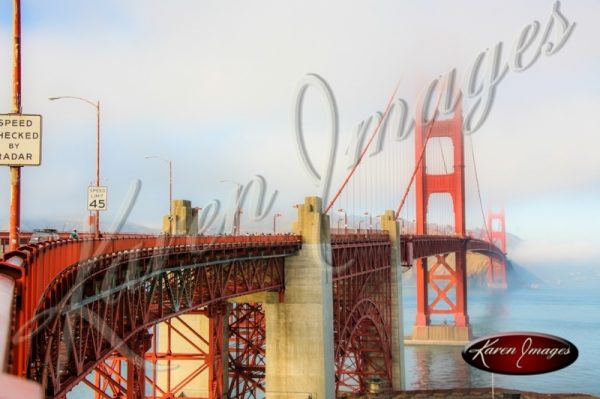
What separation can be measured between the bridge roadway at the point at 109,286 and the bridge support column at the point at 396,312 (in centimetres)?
1770

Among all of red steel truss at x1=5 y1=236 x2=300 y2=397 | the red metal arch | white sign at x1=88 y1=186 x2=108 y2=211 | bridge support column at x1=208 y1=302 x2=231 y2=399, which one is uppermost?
white sign at x1=88 y1=186 x2=108 y2=211

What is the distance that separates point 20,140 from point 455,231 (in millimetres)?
95818

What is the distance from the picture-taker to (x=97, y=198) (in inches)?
774

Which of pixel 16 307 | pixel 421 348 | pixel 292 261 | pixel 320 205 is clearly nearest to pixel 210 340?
pixel 292 261

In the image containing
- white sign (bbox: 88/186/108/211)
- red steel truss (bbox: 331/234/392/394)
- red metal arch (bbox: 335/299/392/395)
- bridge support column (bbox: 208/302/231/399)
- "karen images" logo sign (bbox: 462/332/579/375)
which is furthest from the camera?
red metal arch (bbox: 335/299/392/395)

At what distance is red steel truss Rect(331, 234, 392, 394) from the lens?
41438 millimetres

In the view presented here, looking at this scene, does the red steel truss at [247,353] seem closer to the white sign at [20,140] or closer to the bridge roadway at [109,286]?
the bridge roadway at [109,286]

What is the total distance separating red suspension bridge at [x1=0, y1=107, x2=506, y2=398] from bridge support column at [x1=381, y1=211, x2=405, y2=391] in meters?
0.09

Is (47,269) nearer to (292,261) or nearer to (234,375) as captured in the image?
(292,261)

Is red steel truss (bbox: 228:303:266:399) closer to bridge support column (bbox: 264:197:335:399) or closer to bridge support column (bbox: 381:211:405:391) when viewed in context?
bridge support column (bbox: 264:197:335:399)

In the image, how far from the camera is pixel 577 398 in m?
37.3

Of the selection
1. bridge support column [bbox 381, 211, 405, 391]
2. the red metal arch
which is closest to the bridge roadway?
the red metal arch

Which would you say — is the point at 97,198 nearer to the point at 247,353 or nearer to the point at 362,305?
the point at 247,353

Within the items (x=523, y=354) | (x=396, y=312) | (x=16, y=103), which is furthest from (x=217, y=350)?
(x=396, y=312)
